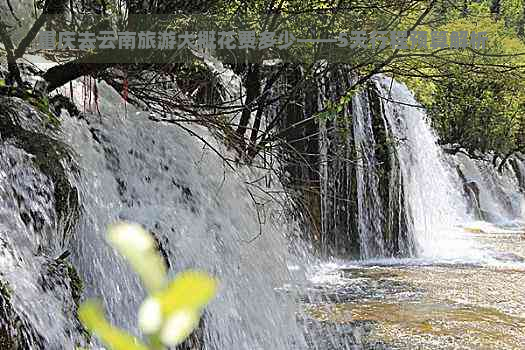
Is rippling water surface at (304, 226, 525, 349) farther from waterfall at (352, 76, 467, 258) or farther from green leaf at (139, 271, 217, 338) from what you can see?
green leaf at (139, 271, 217, 338)

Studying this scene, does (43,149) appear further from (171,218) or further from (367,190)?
(367,190)

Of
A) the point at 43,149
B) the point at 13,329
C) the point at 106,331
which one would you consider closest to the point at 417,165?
the point at 43,149

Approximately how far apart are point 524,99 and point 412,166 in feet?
32.0

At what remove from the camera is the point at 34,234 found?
264 centimetres

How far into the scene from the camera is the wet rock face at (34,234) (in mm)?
2164

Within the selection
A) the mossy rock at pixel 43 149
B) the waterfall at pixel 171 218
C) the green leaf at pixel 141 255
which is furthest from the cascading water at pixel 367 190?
the green leaf at pixel 141 255

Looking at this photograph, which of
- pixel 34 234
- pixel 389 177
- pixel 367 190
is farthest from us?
pixel 389 177

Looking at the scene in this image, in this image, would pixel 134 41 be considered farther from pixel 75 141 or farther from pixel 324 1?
pixel 324 1

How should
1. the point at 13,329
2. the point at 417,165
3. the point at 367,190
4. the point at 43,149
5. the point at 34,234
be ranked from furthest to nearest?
the point at 417,165 → the point at 367,190 → the point at 43,149 → the point at 34,234 → the point at 13,329

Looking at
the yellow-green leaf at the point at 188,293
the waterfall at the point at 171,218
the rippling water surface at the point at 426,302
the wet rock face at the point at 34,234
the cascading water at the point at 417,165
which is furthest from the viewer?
the cascading water at the point at 417,165

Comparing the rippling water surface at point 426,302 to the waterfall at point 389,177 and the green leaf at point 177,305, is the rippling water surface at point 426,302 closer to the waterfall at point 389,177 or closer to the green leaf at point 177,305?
the waterfall at point 389,177

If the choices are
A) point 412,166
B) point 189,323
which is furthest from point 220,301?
point 412,166

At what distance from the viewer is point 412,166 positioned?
33.3 feet

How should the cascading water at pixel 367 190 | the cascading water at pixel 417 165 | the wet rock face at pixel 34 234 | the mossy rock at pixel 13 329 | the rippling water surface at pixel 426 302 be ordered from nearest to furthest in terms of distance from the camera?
the mossy rock at pixel 13 329
the wet rock face at pixel 34 234
the rippling water surface at pixel 426 302
the cascading water at pixel 367 190
the cascading water at pixel 417 165
